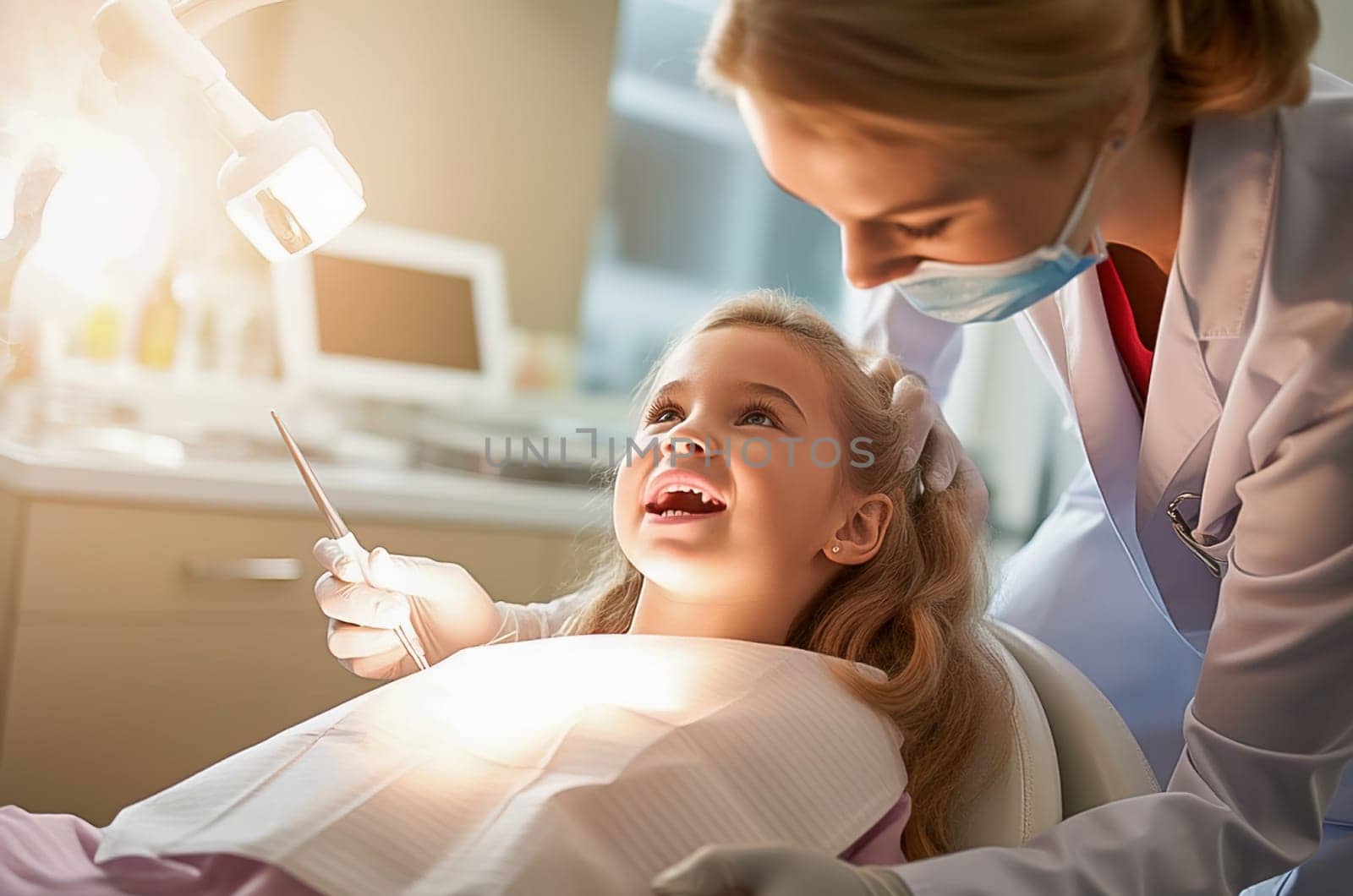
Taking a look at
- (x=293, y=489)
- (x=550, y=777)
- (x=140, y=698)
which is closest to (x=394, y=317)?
(x=293, y=489)

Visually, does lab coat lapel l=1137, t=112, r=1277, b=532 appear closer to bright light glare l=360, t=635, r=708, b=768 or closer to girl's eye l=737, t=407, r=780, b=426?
girl's eye l=737, t=407, r=780, b=426

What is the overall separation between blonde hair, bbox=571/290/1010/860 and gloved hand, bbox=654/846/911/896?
0.29 m

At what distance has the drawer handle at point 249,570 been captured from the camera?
1.97 m

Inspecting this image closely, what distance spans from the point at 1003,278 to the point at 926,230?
0.24 ft

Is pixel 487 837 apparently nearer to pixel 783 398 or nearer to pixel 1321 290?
pixel 783 398

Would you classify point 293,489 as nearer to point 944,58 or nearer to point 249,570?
point 249,570

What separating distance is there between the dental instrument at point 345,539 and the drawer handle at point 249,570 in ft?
2.33

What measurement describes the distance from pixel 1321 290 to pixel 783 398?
20.4 inches

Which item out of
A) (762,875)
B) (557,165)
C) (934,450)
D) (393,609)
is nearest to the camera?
(762,875)

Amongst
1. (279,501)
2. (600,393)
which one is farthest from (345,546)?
(600,393)

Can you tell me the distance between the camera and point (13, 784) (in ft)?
6.02

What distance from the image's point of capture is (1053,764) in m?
1.18

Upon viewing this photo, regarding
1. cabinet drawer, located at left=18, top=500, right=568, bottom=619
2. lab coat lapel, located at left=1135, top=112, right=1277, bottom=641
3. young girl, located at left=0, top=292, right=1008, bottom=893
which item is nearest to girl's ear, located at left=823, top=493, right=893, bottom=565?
young girl, located at left=0, top=292, right=1008, bottom=893

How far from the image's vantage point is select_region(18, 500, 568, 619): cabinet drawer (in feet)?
6.07
